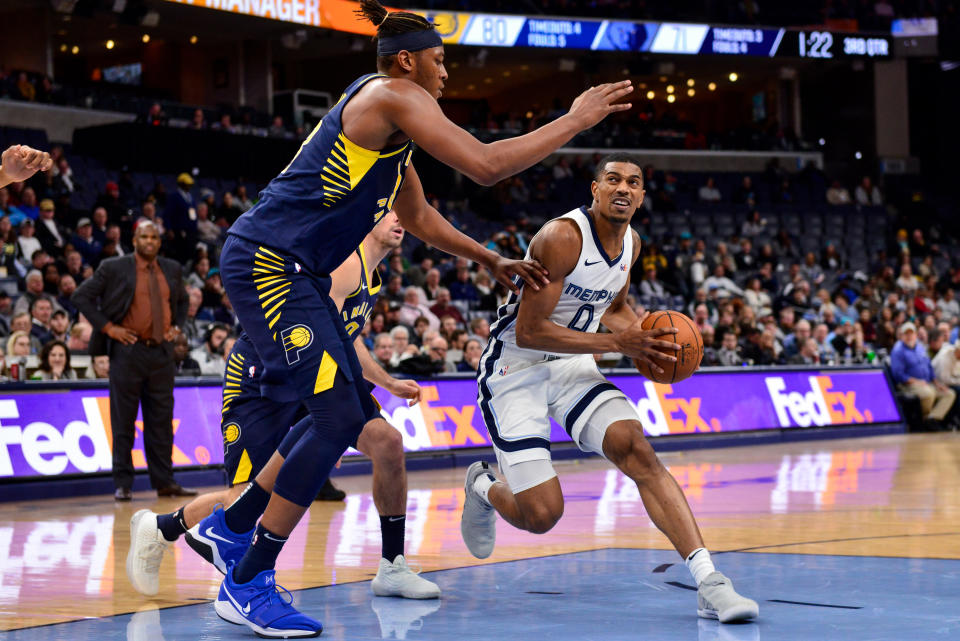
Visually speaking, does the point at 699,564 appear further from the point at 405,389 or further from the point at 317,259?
the point at 317,259

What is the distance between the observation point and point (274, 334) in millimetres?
4055

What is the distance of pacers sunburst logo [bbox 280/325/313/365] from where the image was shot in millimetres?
4016

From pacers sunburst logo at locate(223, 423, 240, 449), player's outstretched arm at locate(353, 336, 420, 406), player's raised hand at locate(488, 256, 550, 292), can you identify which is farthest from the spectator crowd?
player's raised hand at locate(488, 256, 550, 292)

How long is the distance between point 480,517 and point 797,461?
761 cm

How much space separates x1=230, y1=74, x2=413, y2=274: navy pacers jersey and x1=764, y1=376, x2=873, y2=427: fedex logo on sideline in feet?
39.0

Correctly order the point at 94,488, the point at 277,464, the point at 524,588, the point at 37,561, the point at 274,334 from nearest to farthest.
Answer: the point at 274,334, the point at 277,464, the point at 524,588, the point at 37,561, the point at 94,488

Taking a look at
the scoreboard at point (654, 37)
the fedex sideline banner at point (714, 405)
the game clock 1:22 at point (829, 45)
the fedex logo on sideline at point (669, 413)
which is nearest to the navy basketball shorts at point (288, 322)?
the fedex sideline banner at point (714, 405)

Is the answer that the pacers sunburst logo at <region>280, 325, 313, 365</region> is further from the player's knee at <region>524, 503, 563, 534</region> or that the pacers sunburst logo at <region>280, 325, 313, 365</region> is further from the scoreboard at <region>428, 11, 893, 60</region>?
the scoreboard at <region>428, 11, 893, 60</region>

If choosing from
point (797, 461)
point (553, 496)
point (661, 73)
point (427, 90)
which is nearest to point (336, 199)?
point (427, 90)

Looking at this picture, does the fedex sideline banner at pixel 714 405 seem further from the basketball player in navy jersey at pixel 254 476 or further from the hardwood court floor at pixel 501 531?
the basketball player in navy jersey at pixel 254 476

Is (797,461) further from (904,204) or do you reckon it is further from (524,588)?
(904,204)

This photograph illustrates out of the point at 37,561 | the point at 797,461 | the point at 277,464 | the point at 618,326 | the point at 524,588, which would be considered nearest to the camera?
the point at 277,464

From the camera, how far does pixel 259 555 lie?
4141mm

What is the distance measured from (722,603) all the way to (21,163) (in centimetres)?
290
